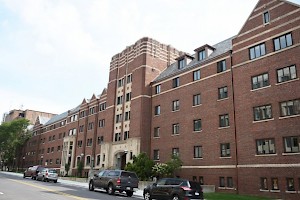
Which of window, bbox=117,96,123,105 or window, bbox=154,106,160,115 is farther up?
window, bbox=117,96,123,105

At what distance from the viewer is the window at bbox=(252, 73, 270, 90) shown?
2548 cm

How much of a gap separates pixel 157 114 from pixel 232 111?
42.6 ft

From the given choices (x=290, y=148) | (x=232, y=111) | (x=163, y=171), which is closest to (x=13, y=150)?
(x=163, y=171)

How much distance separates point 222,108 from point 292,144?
812 centimetres

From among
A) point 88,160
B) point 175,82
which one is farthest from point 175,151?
point 88,160

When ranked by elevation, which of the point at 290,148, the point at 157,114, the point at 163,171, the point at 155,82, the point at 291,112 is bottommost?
the point at 163,171

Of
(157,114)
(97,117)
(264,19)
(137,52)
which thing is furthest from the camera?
(97,117)

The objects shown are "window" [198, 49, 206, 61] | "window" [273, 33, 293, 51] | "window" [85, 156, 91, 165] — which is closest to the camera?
"window" [273, 33, 293, 51]

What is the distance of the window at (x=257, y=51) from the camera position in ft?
86.2

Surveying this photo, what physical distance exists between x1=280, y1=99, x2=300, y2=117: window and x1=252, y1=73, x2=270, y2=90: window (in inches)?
99.6

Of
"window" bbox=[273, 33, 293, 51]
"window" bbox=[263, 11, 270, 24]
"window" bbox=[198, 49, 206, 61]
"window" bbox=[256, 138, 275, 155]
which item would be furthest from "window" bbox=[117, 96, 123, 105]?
"window" bbox=[273, 33, 293, 51]

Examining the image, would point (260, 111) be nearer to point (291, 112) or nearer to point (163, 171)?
point (291, 112)

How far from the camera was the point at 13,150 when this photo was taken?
8481 centimetres

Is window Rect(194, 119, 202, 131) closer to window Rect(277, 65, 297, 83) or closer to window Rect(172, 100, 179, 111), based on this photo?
window Rect(172, 100, 179, 111)
